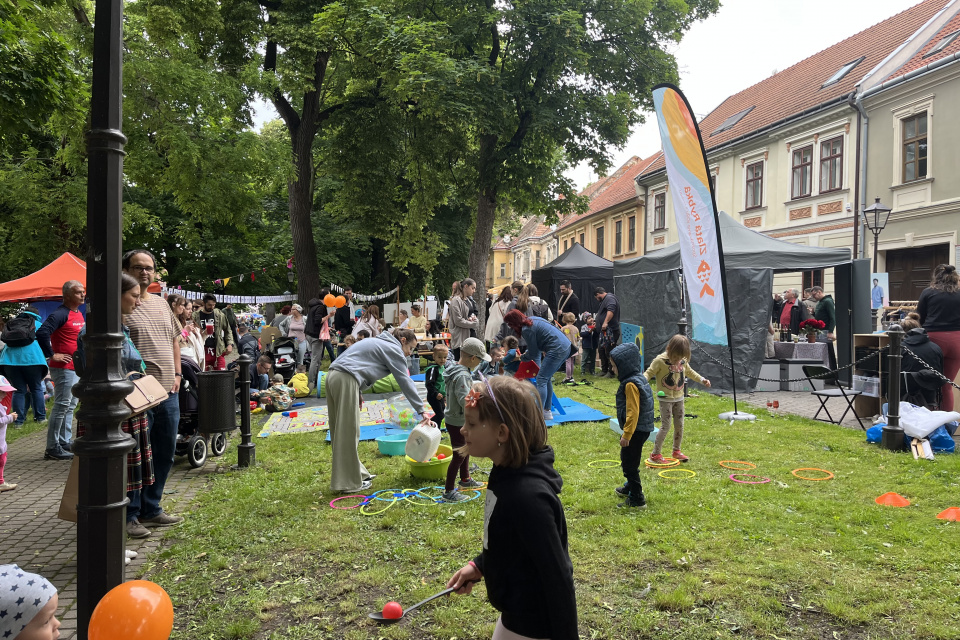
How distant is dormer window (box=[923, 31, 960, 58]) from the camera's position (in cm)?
2019

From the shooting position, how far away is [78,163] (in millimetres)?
15672

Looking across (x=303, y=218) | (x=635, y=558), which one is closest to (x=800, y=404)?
(x=635, y=558)

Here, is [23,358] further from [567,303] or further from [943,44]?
[943,44]

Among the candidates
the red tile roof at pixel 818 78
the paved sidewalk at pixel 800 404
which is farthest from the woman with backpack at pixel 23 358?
the red tile roof at pixel 818 78

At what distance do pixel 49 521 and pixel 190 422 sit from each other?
210 cm

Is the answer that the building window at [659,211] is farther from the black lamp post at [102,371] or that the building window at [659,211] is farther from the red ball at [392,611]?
the black lamp post at [102,371]

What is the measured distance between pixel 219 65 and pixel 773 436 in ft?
51.3

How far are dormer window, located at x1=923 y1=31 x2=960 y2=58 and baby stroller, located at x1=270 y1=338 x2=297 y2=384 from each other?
2230cm

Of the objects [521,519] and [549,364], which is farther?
[549,364]

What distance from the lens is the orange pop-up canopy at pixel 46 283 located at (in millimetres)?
13445

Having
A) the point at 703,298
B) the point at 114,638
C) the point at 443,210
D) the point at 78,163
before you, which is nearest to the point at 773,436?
the point at 703,298

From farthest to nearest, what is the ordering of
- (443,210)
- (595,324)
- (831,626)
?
(443,210) → (595,324) → (831,626)

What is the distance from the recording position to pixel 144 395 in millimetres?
4137

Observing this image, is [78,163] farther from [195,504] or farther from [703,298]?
[703,298]
